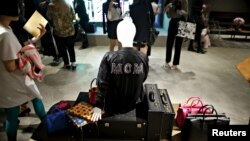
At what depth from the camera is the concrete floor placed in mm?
3188

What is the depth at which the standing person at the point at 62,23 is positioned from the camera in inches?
143

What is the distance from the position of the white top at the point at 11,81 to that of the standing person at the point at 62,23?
6.16 ft

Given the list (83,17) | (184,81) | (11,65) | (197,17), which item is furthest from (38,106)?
(197,17)

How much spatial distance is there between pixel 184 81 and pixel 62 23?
2.14 meters

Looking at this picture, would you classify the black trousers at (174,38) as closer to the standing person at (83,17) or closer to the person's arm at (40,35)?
the standing person at (83,17)

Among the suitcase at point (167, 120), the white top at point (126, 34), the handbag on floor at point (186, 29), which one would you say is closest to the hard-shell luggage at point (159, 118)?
the suitcase at point (167, 120)

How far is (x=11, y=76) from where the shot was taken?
1.91 meters

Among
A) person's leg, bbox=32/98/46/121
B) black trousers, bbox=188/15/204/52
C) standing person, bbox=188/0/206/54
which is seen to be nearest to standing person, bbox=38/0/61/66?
person's leg, bbox=32/98/46/121

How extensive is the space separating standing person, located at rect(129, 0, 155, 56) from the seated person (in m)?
1.66

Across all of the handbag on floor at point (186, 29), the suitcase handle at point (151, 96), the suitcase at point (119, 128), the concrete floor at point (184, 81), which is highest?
the handbag on floor at point (186, 29)

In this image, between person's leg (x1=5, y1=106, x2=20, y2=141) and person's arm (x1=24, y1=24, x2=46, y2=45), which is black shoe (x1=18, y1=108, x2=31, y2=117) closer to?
person's leg (x1=5, y1=106, x2=20, y2=141)

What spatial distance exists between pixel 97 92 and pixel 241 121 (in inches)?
73.1

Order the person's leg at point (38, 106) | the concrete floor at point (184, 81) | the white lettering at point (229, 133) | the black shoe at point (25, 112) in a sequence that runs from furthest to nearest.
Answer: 1. the concrete floor at point (184, 81)
2. the black shoe at point (25, 112)
3. the person's leg at point (38, 106)
4. the white lettering at point (229, 133)

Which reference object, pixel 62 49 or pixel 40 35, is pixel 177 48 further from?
pixel 40 35
